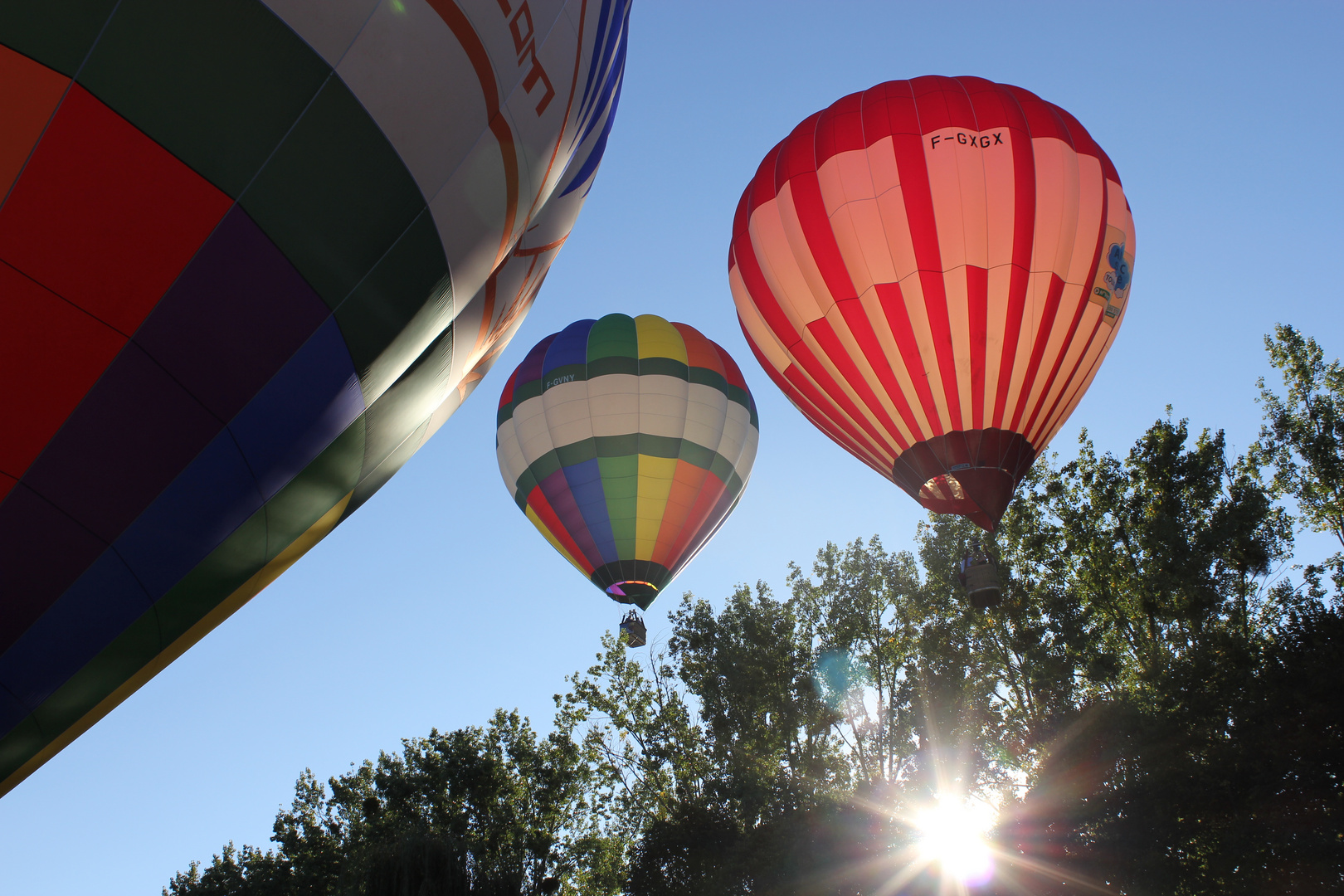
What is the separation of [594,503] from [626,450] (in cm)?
119

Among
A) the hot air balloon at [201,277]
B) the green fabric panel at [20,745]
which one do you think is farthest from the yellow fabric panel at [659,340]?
the green fabric panel at [20,745]

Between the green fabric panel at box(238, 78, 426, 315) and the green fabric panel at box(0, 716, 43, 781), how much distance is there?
2.38 metres

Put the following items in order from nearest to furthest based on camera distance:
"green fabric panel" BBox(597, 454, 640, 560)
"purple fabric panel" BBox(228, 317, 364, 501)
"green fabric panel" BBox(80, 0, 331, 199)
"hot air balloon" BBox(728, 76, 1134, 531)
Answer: "green fabric panel" BBox(80, 0, 331, 199), "purple fabric panel" BBox(228, 317, 364, 501), "hot air balloon" BBox(728, 76, 1134, 531), "green fabric panel" BBox(597, 454, 640, 560)

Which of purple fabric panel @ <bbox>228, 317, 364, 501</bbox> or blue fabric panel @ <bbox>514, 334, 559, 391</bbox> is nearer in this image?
purple fabric panel @ <bbox>228, 317, 364, 501</bbox>

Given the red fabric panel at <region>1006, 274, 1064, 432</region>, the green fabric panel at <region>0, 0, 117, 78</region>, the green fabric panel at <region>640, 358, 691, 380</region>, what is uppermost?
the green fabric panel at <region>640, 358, 691, 380</region>

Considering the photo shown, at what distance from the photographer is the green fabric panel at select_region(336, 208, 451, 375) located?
4.46 metres

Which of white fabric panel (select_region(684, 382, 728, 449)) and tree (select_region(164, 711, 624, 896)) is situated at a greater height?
white fabric panel (select_region(684, 382, 728, 449))

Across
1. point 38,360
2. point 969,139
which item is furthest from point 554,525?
point 38,360

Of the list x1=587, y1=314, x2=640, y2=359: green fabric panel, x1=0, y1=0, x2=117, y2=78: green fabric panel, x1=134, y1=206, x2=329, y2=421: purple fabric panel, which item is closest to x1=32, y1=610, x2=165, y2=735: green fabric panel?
x1=134, y1=206, x2=329, y2=421: purple fabric panel

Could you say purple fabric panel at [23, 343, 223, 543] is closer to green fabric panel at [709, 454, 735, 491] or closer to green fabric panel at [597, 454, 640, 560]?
green fabric panel at [597, 454, 640, 560]

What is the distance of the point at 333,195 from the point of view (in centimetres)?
420

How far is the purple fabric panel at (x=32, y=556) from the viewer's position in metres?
3.49

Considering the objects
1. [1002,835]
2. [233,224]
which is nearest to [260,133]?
[233,224]

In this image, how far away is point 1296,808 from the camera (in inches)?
458
